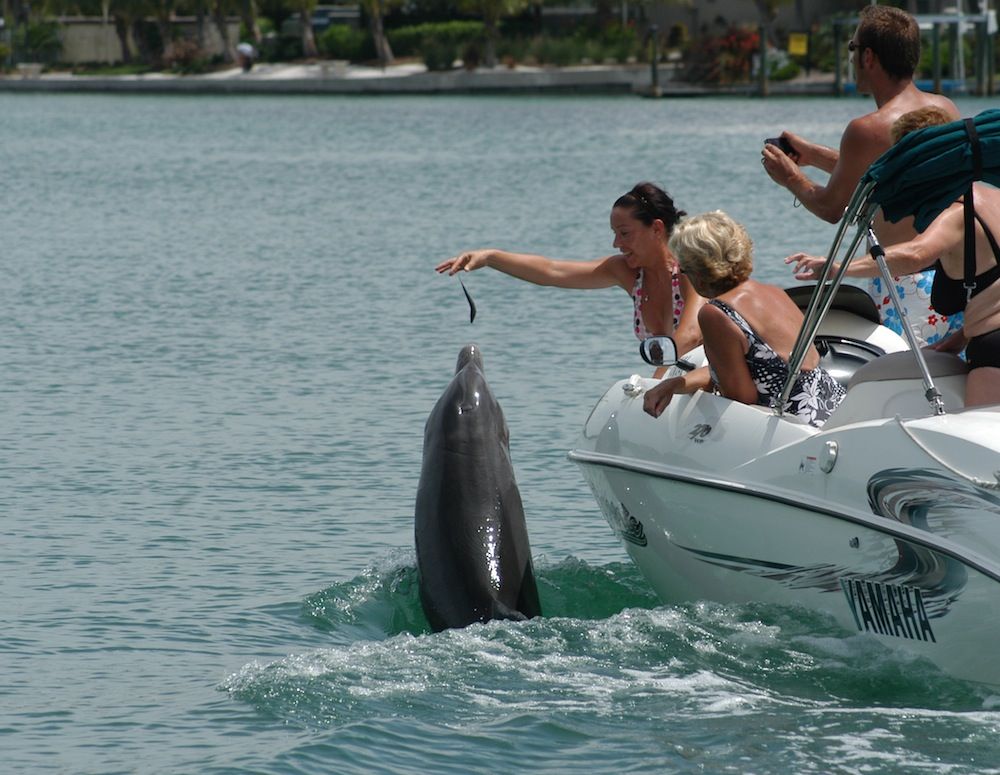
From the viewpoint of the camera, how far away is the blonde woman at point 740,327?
6520mm

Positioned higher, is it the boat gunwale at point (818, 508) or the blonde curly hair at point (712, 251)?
the blonde curly hair at point (712, 251)

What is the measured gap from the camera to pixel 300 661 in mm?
6734

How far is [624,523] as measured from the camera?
730 centimetres

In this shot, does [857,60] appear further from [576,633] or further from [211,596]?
[211,596]

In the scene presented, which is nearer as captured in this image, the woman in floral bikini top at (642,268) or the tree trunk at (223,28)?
the woman in floral bikini top at (642,268)

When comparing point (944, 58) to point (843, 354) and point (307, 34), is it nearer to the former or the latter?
point (307, 34)

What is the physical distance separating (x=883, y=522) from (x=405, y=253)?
1689cm

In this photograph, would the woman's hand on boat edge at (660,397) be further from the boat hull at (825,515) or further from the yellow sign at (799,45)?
the yellow sign at (799,45)

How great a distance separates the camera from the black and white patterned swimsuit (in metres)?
6.51

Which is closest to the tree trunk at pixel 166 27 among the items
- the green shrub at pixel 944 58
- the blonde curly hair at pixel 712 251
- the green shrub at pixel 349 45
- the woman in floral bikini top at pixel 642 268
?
the green shrub at pixel 349 45

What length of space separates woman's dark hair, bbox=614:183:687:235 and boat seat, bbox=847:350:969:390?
5.39 ft

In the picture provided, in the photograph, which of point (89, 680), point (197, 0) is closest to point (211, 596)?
point (89, 680)

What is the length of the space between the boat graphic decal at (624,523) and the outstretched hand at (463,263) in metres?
1.15

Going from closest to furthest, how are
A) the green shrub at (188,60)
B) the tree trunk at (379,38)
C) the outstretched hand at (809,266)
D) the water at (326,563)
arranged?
the water at (326,563)
the outstretched hand at (809,266)
the tree trunk at (379,38)
the green shrub at (188,60)
